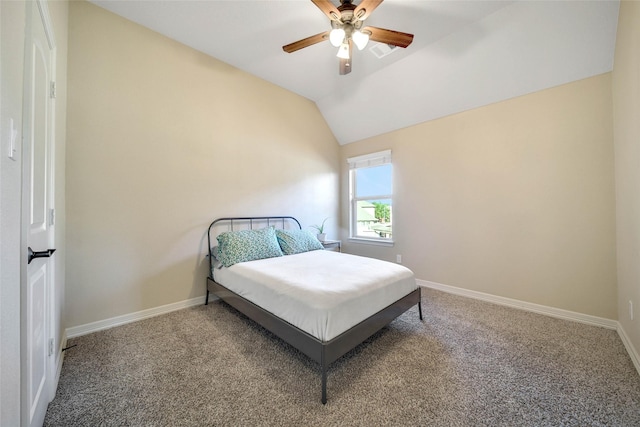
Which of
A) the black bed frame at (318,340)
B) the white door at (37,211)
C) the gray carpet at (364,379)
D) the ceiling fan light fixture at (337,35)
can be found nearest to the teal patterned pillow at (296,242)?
the black bed frame at (318,340)

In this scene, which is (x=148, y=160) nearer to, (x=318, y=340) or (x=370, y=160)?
(x=318, y=340)

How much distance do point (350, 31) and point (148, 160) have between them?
2.38 m

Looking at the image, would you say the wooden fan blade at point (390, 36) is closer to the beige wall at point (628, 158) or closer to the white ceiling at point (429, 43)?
the white ceiling at point (429, 43)

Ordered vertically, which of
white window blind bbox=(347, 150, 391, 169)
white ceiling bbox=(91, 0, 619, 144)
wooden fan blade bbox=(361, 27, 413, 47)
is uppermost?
white ceiling bbox=(91, 0, 619, 144)

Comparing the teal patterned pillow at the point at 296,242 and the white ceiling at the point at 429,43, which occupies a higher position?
the white ceiling at the point at 429,43

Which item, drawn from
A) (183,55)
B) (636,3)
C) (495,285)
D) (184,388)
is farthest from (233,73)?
(495,285)

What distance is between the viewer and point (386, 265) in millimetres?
2348

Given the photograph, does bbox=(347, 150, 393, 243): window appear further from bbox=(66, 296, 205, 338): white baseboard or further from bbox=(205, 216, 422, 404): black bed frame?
bbox=(66, 296, 205, 338): white baseboard

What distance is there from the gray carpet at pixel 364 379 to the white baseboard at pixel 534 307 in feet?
0.37

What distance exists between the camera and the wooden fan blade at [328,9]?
1.69 m

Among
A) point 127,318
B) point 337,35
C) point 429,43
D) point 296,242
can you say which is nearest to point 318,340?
point 296,242

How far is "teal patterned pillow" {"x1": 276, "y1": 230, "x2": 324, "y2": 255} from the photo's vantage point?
9.94ft

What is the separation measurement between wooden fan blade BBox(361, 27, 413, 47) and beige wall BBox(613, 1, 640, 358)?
1469 millimetres

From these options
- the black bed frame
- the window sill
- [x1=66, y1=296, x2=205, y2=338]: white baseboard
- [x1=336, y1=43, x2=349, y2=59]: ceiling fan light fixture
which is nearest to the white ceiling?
[x1=336, y1=43, x2=349, y2=59]: ceiling fan light fixture
